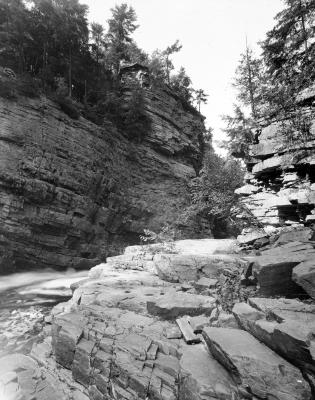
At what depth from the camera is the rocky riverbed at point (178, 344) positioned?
12.1 feet

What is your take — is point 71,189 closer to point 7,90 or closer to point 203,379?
point 7,90

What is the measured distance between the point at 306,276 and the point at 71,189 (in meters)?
19.1

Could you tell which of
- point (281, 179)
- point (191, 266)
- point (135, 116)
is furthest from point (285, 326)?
point (135, 116)

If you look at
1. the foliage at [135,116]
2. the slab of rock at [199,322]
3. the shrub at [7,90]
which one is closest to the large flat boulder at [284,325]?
the slab of rock at [199,322]

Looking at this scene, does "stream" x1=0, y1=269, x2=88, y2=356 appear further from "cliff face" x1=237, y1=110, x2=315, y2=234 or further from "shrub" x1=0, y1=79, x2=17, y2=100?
"shrub" x1=0, y1=79, x2=17, y2=100

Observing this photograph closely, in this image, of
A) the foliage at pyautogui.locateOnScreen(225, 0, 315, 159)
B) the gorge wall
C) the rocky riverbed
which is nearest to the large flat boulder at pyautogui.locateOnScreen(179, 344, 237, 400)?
the rocky riverbed

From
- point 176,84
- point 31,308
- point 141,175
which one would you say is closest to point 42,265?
point 31,308

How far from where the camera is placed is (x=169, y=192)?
29297 mm

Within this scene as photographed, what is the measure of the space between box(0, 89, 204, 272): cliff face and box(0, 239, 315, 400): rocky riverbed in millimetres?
13006

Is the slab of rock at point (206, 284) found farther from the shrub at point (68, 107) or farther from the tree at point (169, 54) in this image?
the tree at point (169, 54)

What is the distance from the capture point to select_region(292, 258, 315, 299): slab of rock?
4.87m

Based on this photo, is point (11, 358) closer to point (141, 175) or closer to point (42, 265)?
point (42, 265)

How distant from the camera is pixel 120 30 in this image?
113 ft

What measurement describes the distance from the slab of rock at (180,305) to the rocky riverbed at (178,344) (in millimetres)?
23
